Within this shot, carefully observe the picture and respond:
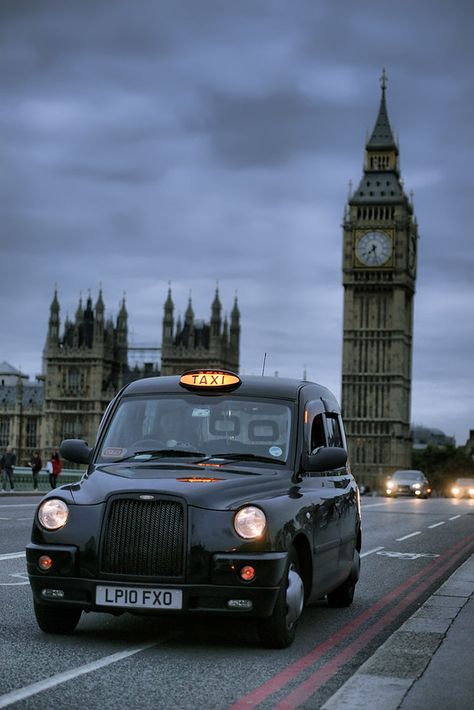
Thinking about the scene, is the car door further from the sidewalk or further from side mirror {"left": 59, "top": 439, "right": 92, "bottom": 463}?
side mirror {"left": 59, "top": 439, "right": 92, "bottom": 463}

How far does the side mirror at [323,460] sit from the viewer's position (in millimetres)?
8625

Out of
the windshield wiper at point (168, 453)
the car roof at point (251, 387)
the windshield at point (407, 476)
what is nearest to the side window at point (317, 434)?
the car roof at point (251, 387)

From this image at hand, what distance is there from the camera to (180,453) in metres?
8.53

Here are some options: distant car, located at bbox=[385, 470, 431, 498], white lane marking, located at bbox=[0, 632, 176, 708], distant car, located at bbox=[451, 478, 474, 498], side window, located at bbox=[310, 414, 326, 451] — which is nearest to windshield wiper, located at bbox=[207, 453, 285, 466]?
side window, located at bbox=[310, 414, 326, 451]

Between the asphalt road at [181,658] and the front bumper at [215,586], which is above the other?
the front bumper at [215,586]

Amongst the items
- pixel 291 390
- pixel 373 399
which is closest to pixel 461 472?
pixel 373 399

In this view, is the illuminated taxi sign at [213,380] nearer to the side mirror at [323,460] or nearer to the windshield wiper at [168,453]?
the windshield wiper at [168,453]

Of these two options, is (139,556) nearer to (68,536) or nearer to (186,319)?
(68,536)

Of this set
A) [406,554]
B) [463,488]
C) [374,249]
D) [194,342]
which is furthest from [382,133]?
[406,554]

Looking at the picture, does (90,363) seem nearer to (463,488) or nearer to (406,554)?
(463,488)

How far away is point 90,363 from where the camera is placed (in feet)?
422

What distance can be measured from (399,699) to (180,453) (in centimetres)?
279

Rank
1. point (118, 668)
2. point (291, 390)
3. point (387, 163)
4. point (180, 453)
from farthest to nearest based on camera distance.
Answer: point (387, 163) → point (291, 390) → point (180, 453) → point (118, 668)

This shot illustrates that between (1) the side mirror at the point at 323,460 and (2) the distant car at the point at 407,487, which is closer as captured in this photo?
(1) the side mirror at the point at 323,460
